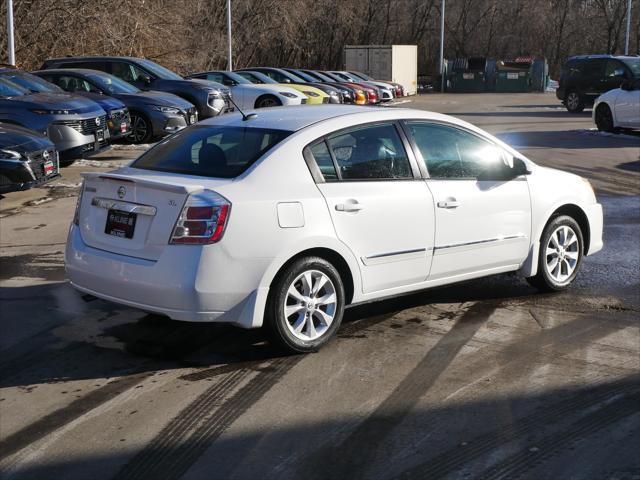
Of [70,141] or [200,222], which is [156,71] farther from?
[200,222]

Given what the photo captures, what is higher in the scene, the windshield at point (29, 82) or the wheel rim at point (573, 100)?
the windshield at point (29, 82)

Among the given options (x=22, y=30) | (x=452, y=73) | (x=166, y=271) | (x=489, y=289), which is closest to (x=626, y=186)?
(x=489, y=289)

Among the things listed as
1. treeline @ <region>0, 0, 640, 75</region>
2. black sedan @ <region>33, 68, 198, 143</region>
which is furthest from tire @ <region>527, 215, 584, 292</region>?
treeline @ <region>0, 0, 640, 75</region>

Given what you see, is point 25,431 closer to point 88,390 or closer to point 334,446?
point 88,390

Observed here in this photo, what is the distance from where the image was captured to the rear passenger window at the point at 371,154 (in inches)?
251

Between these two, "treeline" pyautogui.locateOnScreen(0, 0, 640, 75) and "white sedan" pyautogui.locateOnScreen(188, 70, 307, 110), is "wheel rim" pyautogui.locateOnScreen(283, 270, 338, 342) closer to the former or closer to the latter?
"white sedan" pyautogui.locateOnScreen(188, 70, 307, 110)

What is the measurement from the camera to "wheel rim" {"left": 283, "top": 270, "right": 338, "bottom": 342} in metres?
5.99

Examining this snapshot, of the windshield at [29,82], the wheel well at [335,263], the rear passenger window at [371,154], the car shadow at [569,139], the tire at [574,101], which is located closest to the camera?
the wheel well at [335,263]

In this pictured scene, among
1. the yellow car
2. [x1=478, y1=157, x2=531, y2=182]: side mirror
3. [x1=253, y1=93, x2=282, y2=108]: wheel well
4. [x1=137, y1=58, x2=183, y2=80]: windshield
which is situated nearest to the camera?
[x1=478, y1=157, x2=531, y2=182]: side mirror

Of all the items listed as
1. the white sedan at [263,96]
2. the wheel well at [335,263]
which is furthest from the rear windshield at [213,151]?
the white sedan at [263,96]

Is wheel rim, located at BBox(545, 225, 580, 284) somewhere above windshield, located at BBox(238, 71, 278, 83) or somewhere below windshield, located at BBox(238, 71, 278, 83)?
below

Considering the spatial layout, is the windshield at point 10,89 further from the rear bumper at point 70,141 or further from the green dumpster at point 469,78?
the green dumpster at point 469,78

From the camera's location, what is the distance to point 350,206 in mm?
6199

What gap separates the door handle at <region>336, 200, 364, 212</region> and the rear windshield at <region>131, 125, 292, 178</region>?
0.59 m
